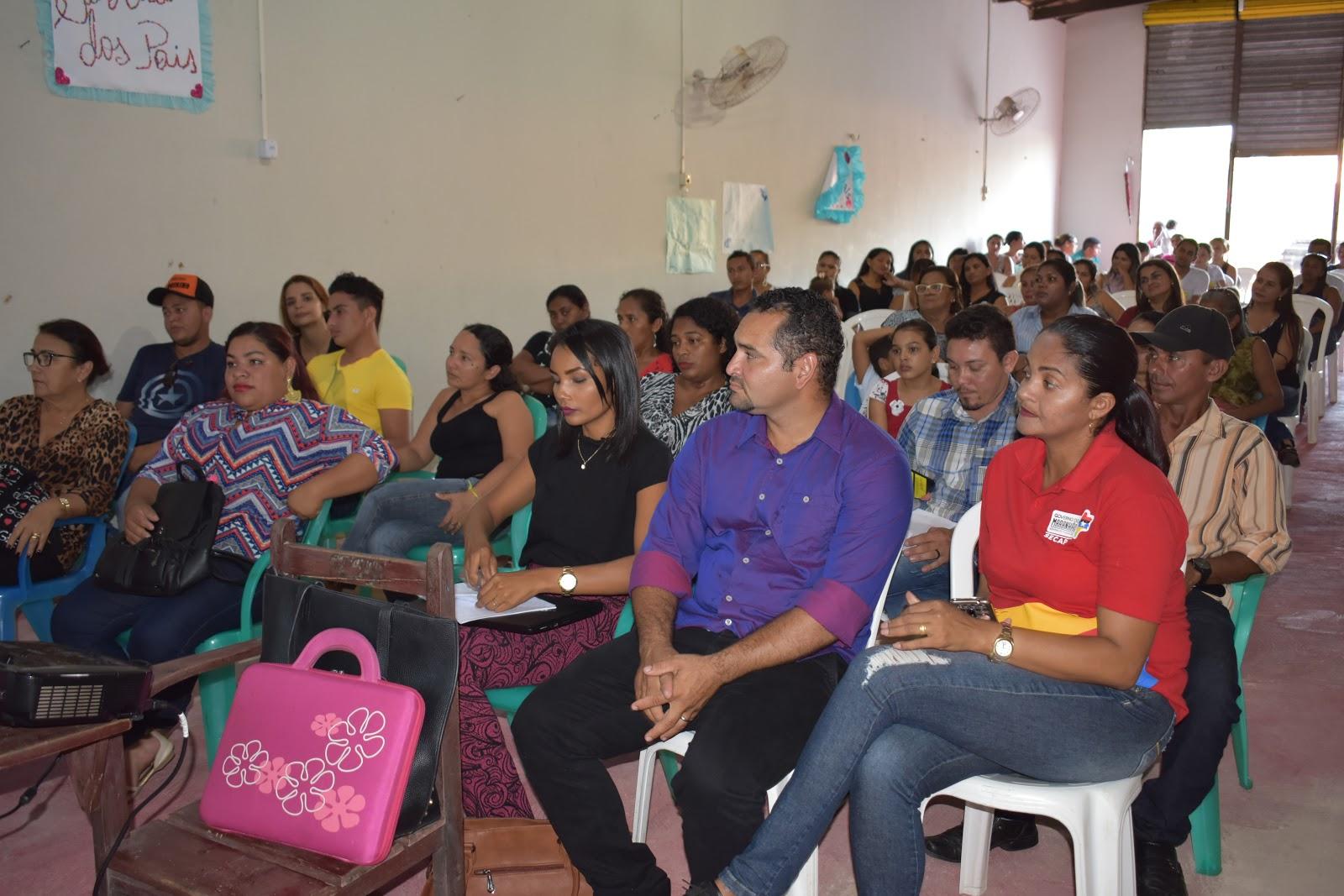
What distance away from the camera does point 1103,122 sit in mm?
12672

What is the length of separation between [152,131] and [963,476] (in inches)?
134

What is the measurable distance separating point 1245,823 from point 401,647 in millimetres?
1927

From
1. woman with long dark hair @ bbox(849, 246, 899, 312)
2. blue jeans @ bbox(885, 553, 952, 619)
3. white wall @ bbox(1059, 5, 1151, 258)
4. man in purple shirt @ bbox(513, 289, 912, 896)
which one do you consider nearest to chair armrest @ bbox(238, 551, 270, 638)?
man in purple shirt @ bbox(513, 289, 912, 896)

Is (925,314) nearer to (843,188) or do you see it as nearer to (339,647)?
(843,188)

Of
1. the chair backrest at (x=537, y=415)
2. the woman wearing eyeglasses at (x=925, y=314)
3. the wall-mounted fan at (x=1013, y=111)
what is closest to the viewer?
the chair backrest at (x=537, y=415)

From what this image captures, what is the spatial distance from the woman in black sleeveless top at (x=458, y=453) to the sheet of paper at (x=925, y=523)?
1.24 meters

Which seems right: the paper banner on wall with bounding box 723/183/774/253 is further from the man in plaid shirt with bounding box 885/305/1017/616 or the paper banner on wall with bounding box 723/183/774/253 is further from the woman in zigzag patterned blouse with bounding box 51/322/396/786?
the woman in zigzag patterned blouse with bounding box 51/322/396/786

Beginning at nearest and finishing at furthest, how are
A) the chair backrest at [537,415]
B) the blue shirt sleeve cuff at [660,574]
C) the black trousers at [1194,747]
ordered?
the black trousers at [1194,747] → the blue shirt sleeve cuff at [660,574] → the chair backrest at [537,415]

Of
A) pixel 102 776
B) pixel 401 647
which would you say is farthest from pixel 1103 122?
pixel 102 776

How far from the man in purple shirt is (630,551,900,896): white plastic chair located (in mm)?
32

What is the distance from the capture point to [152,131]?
4137 millimetres

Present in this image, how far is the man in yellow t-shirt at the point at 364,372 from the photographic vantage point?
3.78 meters

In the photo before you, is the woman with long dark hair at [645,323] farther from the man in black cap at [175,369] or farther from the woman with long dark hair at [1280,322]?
the woman with long dark hair at [1280,322]

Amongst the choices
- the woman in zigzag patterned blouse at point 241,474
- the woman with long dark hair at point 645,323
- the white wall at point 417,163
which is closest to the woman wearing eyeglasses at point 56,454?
the woman in zigzag patterned blouse at point 241,474
